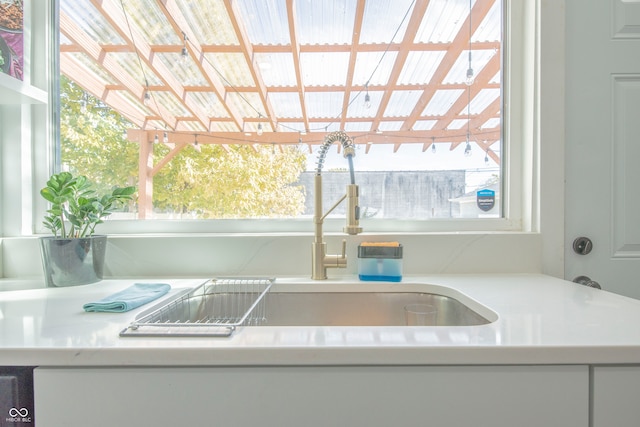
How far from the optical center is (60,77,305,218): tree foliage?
48.3 inches

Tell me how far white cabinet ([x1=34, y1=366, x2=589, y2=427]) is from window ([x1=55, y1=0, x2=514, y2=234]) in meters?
0.72

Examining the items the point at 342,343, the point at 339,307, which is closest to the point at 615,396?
the point at 342,343

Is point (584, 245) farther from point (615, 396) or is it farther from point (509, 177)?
point (615, 396)

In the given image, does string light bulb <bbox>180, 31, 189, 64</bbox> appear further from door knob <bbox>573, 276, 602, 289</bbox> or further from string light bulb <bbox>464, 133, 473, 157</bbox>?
door knob <bbox>573, 276, 602, 289</bbox>

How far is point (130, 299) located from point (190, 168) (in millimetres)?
634

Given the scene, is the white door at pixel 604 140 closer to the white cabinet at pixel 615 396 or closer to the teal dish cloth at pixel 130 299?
the white cabinet at pixel 615 396

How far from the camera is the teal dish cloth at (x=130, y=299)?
705mm

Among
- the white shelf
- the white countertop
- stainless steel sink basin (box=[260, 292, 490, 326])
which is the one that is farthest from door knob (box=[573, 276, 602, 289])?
the white shelf

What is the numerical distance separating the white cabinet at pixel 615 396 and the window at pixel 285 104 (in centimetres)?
71

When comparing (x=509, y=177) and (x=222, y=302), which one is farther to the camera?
(x=509, y=177)

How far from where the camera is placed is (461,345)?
510 mm

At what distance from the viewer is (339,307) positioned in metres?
0.99

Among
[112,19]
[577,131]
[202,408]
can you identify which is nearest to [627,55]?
[577,131]

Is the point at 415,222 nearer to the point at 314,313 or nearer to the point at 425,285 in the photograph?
the point at 425,285
